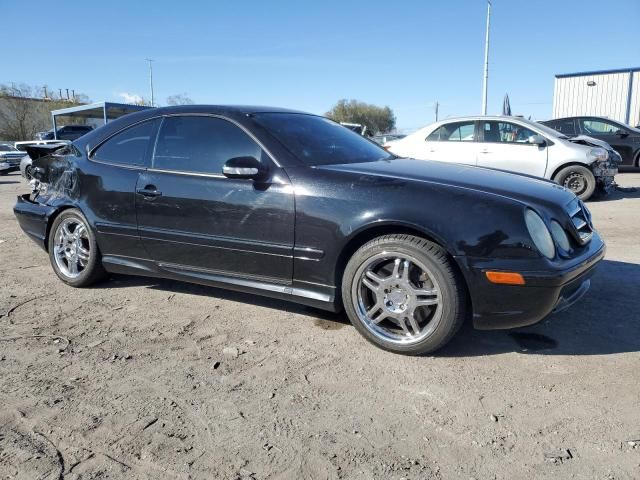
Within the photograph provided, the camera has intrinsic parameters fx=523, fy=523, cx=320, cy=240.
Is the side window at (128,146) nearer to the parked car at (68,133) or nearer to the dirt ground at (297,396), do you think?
the dirt ground at (297,396)

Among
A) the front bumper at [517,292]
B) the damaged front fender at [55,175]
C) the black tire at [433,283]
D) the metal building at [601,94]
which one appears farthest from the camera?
the metal building at [601,94]

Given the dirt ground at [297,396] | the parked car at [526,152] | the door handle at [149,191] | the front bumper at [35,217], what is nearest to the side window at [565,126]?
the parked car at [526,152]

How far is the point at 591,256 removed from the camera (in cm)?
318

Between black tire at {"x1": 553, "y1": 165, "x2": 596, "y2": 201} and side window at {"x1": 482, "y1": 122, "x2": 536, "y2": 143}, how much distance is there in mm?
869

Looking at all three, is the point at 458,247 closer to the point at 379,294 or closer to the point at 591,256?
the point at 379,294

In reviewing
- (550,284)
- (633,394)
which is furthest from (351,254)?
(633,394)

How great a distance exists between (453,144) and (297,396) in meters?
7.46

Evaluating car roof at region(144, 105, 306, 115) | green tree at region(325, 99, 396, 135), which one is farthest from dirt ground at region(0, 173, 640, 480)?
green tree at region(325, 99, 396, 135)

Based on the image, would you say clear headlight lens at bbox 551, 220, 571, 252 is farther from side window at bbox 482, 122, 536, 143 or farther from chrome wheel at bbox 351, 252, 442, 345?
side window at bbox 482, 122, 536, 143

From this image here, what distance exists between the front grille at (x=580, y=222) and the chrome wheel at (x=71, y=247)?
3.69m

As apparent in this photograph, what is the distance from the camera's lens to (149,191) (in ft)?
12.8

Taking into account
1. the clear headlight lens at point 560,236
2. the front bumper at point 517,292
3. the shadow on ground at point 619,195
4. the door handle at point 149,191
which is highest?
the door handle at point 149,191

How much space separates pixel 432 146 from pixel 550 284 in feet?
22.8

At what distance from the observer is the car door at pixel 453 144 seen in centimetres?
917
